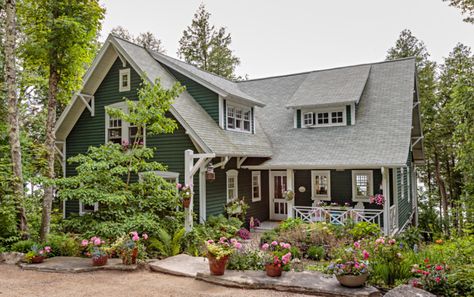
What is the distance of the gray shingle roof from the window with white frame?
365mm

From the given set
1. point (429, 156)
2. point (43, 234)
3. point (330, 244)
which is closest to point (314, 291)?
point (330, 244)

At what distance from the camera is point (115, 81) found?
1312 centimetres

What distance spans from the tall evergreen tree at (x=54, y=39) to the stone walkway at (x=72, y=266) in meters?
1.56

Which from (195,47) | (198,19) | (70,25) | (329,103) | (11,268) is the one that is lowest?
(11,268)

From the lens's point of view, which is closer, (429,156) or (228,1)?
(228,1)

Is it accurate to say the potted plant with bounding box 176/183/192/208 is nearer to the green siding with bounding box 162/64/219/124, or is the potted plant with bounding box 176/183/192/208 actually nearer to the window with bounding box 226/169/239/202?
the window with bounding box 226/169/239/202

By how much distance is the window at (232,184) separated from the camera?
12680 mm

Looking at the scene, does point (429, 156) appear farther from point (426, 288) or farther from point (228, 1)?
point (426, 288)

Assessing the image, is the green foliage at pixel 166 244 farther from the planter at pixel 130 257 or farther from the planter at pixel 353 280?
the planter at pixel 353 280

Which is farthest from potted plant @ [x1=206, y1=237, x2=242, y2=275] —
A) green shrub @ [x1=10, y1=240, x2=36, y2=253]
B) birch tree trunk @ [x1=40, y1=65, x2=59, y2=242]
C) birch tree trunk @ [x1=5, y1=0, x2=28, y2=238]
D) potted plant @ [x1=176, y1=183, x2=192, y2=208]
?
birch tree trunk @ [x1=5, y1=0, x2=28, y2=238]

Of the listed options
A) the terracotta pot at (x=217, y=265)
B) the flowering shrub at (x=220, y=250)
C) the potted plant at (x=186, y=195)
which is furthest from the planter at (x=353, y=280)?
the potted plant at (x=186, y=195)

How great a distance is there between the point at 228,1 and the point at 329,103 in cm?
789

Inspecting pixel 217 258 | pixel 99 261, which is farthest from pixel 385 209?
pixel 99 261

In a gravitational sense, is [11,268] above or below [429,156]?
below
